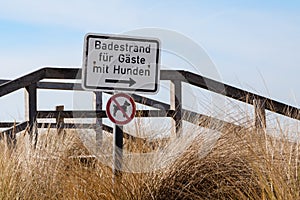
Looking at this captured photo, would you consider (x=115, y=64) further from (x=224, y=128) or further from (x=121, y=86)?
(x=224, y=128)

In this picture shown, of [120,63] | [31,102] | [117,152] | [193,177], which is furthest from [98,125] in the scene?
[193,177]

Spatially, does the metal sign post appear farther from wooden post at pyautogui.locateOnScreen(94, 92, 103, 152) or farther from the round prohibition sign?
wooden post at pyautogui.locateOnScreen(94, 92, 103, 152)

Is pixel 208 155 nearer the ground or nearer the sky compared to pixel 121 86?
nearer the ground

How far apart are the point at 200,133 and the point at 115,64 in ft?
2.77

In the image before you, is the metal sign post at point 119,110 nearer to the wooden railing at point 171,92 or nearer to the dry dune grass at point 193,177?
the dry dune grass at point 193,177

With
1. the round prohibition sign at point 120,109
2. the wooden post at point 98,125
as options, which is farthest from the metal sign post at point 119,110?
the wooden post at point 98,125

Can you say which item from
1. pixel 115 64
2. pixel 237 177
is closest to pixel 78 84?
pixel 115 64

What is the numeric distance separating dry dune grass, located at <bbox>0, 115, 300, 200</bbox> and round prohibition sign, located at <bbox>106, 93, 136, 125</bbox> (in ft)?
1.31

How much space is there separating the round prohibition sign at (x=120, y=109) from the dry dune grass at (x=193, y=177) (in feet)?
1.31

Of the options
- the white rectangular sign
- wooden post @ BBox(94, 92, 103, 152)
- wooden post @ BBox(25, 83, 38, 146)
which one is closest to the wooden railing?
wooden post @ BBox(25, 83, 38, 146)

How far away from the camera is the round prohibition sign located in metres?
4.62

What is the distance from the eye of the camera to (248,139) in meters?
4.39

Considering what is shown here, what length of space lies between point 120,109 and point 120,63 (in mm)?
363

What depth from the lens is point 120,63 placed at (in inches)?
180
